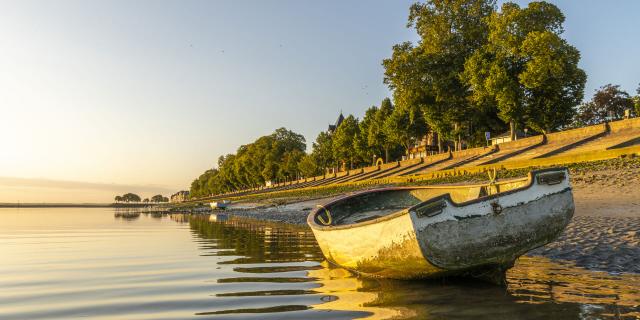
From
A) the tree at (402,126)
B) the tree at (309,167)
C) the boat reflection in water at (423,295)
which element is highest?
the tree at (402,126)

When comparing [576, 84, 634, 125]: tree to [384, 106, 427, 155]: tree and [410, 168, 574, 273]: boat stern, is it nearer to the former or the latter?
[384, 106, 427, 155]: tree

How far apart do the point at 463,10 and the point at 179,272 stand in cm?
5096

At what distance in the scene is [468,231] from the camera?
629cm

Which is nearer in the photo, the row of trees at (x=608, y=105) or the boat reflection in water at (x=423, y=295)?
the boat reflection in water at (x=423, y=295)

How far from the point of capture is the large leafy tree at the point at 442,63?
50656mm

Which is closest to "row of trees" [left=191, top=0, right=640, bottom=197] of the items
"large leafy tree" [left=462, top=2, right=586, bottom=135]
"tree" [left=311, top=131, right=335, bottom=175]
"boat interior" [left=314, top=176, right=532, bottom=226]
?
"large leafy tree" [left=462, top=2, right=586, bottom=135]

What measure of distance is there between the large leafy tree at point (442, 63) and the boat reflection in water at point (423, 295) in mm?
43331

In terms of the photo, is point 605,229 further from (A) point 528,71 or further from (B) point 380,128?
(B) point 380,128

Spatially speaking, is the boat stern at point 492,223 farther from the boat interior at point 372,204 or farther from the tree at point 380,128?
the tree at point 380,128

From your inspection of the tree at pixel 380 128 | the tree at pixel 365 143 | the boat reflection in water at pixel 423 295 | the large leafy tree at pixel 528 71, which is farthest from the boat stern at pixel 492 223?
the tree at pixel 365 143

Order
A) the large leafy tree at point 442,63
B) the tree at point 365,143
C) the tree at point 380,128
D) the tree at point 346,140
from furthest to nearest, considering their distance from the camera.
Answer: the tree at point 346,140 < the tree at point 365,143 < the tree at point 380,128 < the large leafy tree at point 442,63

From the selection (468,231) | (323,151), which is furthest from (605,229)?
(323,151)

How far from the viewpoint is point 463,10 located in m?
52.2

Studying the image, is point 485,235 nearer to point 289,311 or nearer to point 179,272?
point 289,311
